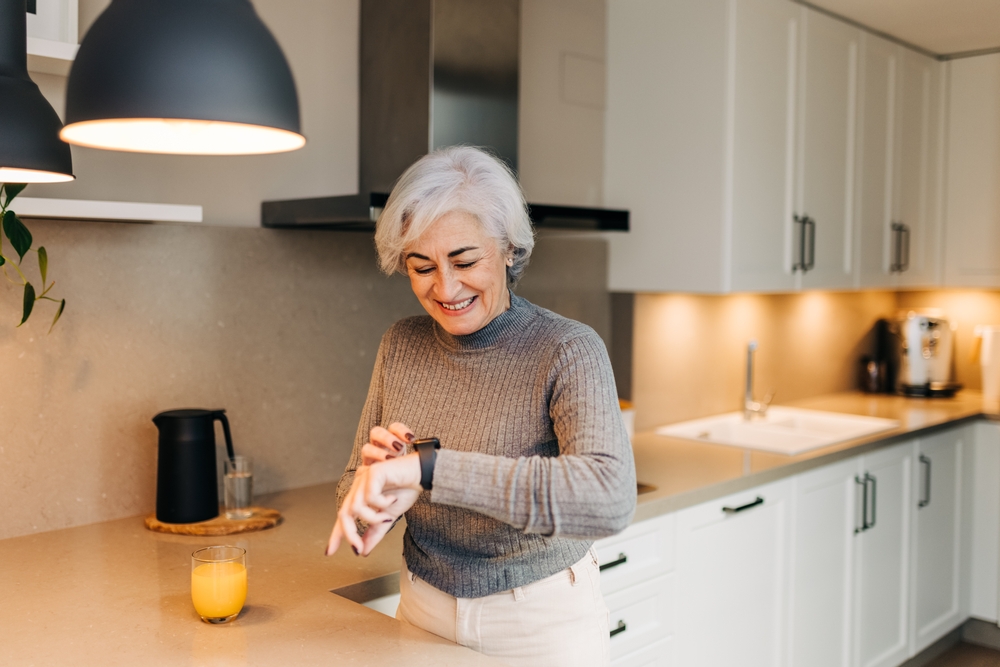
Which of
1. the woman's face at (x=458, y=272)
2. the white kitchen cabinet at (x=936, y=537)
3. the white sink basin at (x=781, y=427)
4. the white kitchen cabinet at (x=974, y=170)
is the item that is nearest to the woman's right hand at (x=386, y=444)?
the woman's face at (x=458, y=272)

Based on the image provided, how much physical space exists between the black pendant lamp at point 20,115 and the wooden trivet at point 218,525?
86 cm

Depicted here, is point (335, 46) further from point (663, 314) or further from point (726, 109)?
point (663, 314)

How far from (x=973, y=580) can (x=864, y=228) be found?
1464 millimetres

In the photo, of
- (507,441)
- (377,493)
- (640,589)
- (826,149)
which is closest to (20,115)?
(377,493)

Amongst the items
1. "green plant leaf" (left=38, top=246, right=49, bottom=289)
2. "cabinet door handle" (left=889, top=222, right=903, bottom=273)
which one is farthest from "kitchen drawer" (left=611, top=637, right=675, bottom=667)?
"cabinet door handle" (left=889, top=222, right=903, bottom=273)

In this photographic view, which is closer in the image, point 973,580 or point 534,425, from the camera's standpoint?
point 534,425

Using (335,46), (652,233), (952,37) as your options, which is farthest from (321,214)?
(952,37)

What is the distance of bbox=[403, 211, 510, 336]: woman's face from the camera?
1.37m

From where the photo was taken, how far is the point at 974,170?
3.71 metres

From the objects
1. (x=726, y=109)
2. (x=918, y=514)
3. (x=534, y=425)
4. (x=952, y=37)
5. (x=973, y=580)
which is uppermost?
(x=952, y=37)

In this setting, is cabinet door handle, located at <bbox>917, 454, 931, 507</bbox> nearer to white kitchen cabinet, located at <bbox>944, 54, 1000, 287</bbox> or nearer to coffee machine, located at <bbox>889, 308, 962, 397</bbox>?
coffee machine, located at <bbox>889, 308, 962, 397</bbox>

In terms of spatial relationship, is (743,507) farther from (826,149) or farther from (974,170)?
(974,170)

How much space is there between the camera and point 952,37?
341 cm

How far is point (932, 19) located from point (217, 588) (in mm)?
3065
